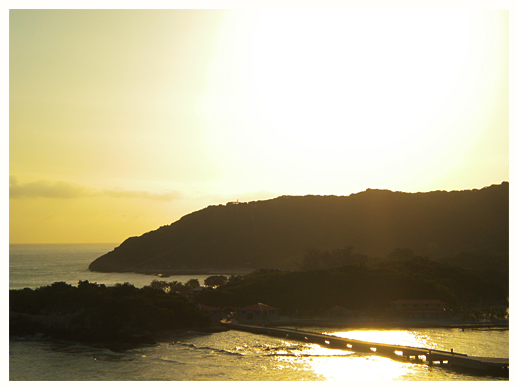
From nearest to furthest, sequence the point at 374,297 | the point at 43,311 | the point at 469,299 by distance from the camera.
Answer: the point at 43,311 → the point at 374,297 → the point at 469,299

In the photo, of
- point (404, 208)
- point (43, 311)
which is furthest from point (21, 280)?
point (404, 208)

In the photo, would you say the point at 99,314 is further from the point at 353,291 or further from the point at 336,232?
the point at 336,232

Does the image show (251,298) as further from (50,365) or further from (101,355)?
(50,365)

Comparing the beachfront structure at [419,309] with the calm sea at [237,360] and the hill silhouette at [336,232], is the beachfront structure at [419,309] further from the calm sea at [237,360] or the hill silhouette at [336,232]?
the hill silhouette at [336,232]

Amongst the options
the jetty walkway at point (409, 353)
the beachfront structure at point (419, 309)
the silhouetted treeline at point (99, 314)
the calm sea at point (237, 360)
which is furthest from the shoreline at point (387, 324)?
the silhouetted treeline at point (99, 314)

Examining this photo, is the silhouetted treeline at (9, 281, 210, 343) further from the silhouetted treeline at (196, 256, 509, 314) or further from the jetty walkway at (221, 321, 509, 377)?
the silhouetted treeline at (196, 256, 509, 314)

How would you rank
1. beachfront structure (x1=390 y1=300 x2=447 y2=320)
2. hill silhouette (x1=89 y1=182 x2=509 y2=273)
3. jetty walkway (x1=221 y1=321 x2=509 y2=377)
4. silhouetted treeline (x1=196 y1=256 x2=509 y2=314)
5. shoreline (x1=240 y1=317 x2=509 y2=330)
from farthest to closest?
1. hill silhouette (x1=89 y1=182 x2=509 y2=273)
2. silhouetted treeline (x1=196 y1=256 x2=509 y2=314)
3. beachfront structure (x1=390 y1=300 x2=447 y2=320)
4. shoreline (x1=240 y1=317 x2=509 y2=330)
5. jetty walkway (x1=221 y1=321 x2=509 y2=377)

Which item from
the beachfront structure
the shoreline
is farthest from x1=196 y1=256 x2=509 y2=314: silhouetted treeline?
the shoreline

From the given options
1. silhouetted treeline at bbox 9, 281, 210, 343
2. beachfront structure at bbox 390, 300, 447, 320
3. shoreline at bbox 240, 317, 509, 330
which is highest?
silhouetted treeline at bbox 9, 281, 210, 343
